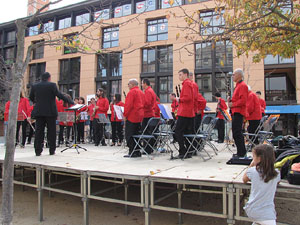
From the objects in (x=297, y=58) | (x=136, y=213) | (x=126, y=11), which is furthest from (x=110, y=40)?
(x=136, y=213)

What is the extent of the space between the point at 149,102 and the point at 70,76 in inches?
972

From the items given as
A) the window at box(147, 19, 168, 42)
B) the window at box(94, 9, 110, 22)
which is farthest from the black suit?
the window at box(147, 19, 168, 42)

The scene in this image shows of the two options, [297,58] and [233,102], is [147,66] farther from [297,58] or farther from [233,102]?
[233,102]

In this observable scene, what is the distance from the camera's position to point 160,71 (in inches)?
985

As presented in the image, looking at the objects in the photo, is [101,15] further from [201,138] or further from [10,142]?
[201,138]

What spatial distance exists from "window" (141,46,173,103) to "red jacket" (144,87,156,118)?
58.3 ft

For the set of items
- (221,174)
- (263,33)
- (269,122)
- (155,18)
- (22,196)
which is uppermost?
(155,18)

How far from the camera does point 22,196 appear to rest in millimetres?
6332

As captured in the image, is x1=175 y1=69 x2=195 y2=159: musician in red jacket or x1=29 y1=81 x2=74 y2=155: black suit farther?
x1=29 y1=81 x2=74 y2=155: black suit

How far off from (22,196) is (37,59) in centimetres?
2839

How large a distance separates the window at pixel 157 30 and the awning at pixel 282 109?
11.3 meters

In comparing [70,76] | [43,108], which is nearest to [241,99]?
[43,108]

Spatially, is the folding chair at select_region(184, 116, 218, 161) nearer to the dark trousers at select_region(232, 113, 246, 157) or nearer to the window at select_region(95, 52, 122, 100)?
the dark trousers at select_region(232, 113, 246, 157)

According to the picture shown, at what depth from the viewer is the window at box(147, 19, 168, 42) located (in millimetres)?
24583
